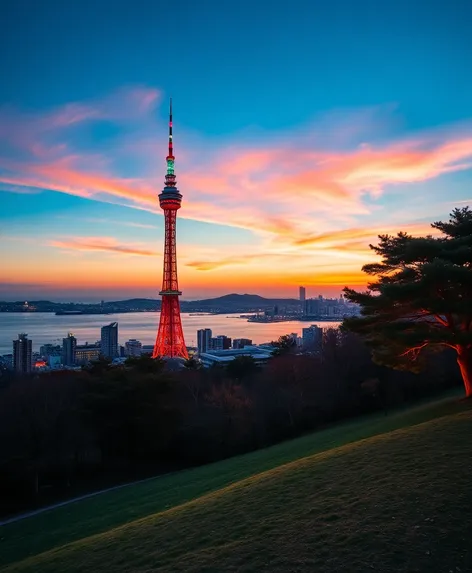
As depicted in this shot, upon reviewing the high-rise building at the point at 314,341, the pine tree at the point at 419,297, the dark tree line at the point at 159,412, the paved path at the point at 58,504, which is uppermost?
the pine tree at the point at 419,297

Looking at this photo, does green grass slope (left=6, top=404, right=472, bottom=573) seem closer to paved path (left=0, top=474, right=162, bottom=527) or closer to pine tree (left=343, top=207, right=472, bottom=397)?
pine tree (left=343, top=207, right=472, bottom=397)

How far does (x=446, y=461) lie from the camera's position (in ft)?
17.5

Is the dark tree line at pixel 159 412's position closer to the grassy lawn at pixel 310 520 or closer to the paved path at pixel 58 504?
the paved path at pixel 58 504

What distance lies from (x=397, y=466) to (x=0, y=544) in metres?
7.53

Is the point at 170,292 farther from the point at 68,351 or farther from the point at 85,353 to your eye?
the point at 85,353

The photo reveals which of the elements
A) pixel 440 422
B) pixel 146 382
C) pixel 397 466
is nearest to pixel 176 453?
pixel 146 382

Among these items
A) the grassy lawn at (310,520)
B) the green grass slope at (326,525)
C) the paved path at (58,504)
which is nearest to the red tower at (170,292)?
the paved path at (58,504)

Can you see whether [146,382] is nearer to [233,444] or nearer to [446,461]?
[233,444]

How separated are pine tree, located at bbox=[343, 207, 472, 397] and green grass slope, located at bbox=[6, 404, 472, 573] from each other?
2908mm

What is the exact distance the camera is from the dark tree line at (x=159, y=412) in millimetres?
13023

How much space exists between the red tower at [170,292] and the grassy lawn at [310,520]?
86.6ft

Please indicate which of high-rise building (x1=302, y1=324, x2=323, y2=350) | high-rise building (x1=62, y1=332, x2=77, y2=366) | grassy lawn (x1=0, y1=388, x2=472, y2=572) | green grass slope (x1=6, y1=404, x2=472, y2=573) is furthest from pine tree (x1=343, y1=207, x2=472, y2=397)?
high-rise building (x1=62, y1=332, x2=77, y2=366)

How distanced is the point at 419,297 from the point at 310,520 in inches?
234

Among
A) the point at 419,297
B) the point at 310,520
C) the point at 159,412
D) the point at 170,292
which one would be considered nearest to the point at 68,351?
the point at 170,292
